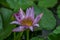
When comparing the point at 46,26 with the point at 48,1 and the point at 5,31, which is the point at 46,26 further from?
the point at 48,1

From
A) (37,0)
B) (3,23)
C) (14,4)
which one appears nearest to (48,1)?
(37,0)

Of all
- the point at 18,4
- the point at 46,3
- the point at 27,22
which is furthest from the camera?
the point at 46,3

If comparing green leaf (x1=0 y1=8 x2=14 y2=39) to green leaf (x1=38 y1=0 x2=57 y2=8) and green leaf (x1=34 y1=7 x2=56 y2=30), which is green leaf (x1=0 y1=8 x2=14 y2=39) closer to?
green leaf (x1=34 y1=7 x2=56 y2=30)

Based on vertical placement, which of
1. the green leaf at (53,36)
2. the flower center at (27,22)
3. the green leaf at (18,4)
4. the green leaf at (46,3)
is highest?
the green leaf at (46,3)

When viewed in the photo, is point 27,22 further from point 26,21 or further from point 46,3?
point 46,3

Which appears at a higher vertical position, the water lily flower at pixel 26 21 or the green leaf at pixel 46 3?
the green leaf at pixel 46 3

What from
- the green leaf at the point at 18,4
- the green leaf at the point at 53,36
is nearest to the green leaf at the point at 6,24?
the green leaf at the point at 18,4

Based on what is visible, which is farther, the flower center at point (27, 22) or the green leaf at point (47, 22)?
the green leaf at point (47, 22)

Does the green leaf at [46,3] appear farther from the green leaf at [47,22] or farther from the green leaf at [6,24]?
the green leaf at [6,24]

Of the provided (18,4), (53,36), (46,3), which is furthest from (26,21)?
(46,3)
